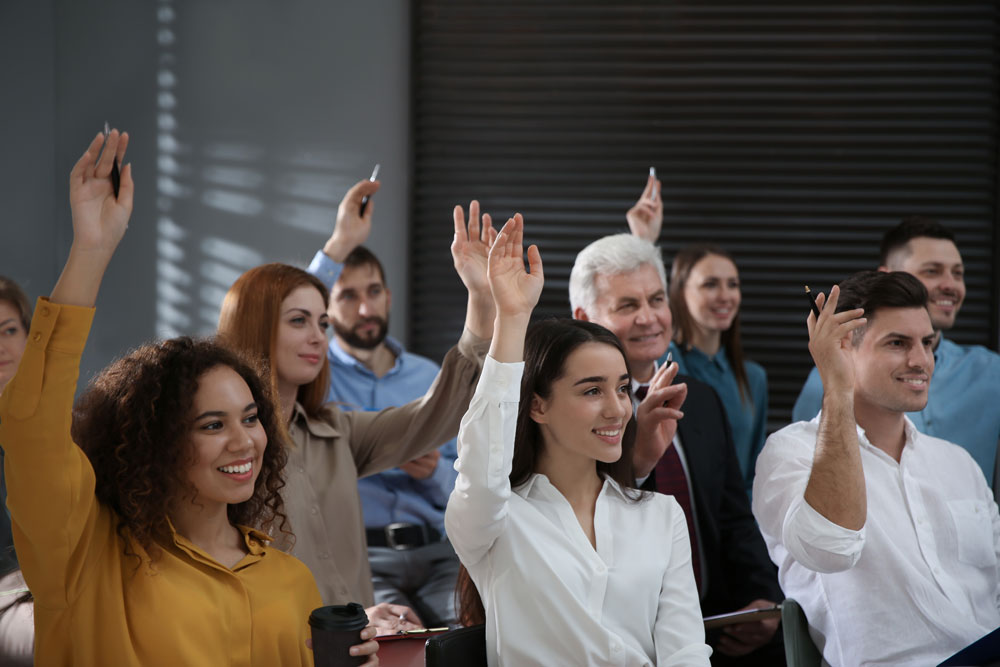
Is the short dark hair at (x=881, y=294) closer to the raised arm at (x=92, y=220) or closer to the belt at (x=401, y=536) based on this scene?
the belt at (x=401, y=536)

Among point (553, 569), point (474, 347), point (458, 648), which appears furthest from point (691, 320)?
point (458, 648)

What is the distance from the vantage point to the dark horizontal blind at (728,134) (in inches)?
178

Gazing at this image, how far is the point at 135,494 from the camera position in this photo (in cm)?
190

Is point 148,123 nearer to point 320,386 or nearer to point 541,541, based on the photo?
point 320,386

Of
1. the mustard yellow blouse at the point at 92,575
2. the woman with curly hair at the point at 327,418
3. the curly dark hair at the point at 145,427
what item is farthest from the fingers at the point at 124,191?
the woman with curly hair at the point at 327,418

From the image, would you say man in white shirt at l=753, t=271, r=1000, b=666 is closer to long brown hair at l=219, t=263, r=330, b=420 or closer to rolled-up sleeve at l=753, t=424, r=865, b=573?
rolled-up sleeve at l=753, t=424, r=865, b=573

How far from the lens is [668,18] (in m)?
4.60

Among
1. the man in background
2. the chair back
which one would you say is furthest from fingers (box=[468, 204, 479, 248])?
the man in background

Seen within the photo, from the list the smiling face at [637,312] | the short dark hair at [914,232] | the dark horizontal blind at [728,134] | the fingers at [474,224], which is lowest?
the smiling face at [637,312]

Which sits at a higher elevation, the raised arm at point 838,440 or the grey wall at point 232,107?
the grey wall at point 232,107

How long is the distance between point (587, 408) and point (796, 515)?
56cm

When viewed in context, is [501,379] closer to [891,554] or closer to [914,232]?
[891,554]

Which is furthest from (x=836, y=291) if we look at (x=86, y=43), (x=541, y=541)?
(x=86, y=43)

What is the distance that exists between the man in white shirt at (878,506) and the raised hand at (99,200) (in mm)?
1511
